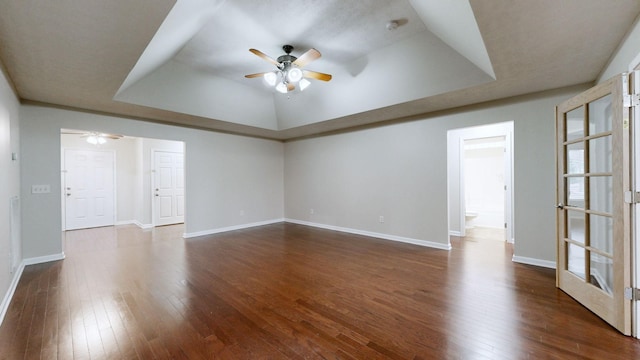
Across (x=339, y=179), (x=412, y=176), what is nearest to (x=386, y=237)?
(x=412, y=176)

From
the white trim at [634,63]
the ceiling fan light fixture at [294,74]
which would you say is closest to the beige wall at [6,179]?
the ceiling fan light fixture at [294,74]

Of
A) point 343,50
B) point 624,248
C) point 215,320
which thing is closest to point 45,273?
point 215,320

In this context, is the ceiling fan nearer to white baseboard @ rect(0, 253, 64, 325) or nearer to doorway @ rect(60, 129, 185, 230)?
white baseboard @ rect(0, 253, 64, 325)

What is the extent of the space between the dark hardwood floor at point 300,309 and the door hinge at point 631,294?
30cm

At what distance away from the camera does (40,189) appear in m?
3.78

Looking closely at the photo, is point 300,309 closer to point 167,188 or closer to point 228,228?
point 228,228

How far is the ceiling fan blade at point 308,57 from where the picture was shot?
299 cm

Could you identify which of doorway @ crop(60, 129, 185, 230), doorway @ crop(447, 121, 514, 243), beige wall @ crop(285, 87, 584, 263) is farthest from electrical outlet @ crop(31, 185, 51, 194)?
doorway @ crop(447, 121, 514, 243)

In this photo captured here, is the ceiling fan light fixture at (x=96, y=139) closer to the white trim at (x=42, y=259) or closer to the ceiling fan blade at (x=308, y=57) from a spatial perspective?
the white trim at (x=42, y=259)

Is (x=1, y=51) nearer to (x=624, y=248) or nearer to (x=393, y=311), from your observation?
(x=393, y=311)

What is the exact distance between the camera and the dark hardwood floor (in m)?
1.82

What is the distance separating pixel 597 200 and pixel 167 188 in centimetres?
819

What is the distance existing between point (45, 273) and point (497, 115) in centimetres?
668

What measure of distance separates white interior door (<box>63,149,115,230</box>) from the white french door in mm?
9251
